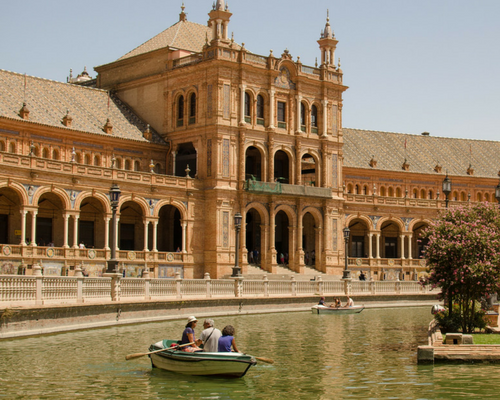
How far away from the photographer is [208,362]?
20.3m

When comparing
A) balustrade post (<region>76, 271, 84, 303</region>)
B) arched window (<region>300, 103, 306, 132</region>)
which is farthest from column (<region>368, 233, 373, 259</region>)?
balustrade post (<region>76, 271, 84, 303</region>)

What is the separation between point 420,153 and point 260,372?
6237 cm

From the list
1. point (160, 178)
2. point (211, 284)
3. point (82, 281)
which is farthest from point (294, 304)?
point (82, 281)

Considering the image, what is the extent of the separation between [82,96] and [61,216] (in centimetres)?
1246

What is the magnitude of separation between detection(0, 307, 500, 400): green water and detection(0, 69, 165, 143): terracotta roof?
2559 cm

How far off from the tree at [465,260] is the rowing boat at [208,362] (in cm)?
1007

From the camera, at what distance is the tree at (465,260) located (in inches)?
1083

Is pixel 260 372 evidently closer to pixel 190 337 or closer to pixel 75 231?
pixel 190 337

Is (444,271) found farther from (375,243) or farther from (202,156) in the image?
(375,243)

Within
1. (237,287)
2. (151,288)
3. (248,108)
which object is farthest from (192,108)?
(151,288)

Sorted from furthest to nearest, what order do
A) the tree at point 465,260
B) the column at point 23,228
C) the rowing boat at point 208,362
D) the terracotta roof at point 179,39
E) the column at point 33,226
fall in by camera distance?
1. the terracotta roof at point 179,39
2. the column at point 33,226
3. the column at point 23,228
4. the tree at point 465,260
5. the rowing boat at point 208,362

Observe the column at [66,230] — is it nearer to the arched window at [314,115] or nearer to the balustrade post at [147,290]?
the balustrade post at [147,290]

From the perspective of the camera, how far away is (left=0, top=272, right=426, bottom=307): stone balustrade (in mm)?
28453

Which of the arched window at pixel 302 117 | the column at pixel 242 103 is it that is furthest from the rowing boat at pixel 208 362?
the arched window at pixel 302 117
